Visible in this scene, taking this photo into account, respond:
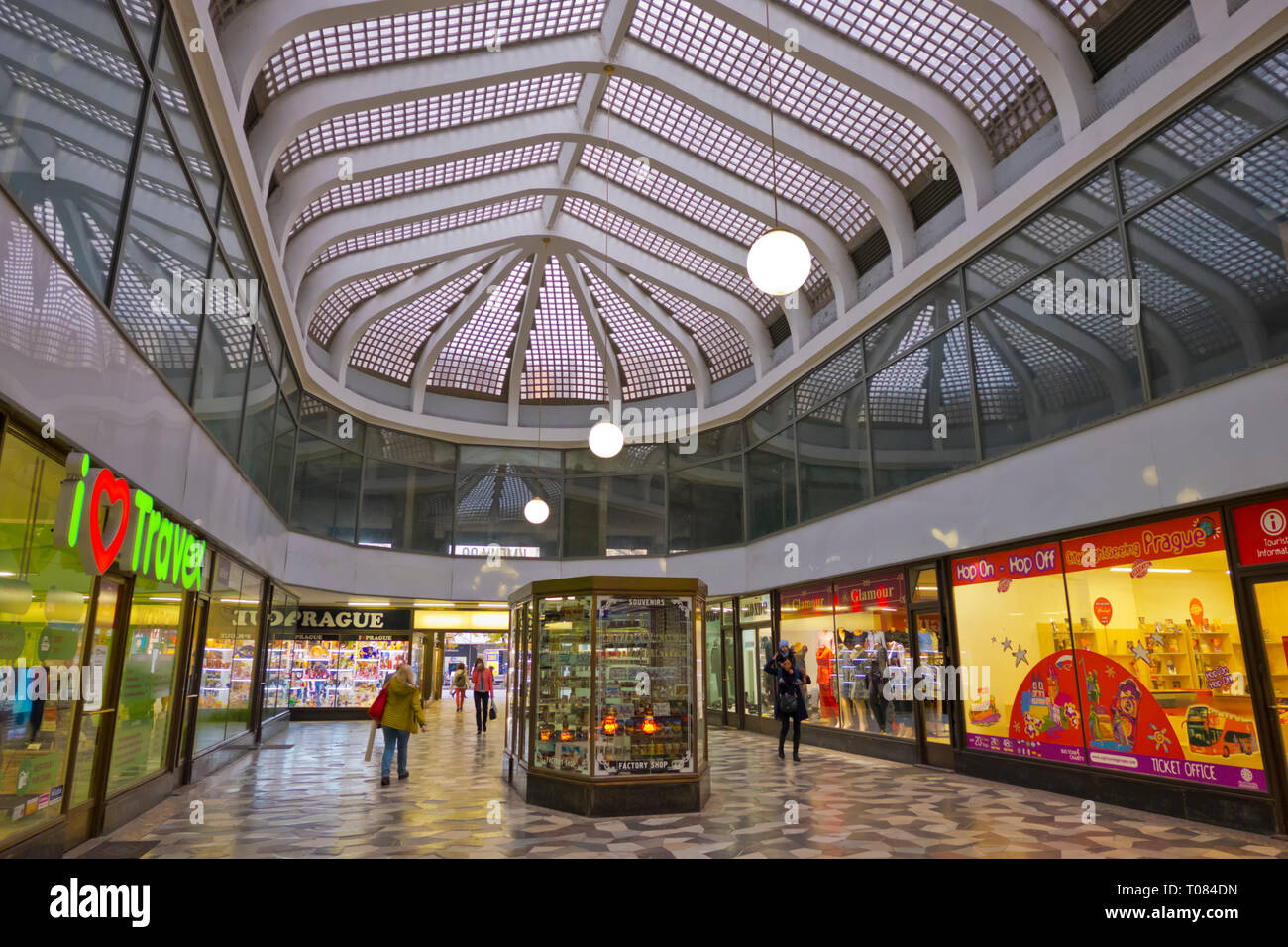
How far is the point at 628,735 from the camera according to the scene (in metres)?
7.95

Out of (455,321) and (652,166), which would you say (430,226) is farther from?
(652,166)

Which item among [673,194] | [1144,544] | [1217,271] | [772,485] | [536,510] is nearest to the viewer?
[1217,271]

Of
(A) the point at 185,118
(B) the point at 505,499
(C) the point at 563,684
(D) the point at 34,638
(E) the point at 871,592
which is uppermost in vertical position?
(A) the point at 185,118

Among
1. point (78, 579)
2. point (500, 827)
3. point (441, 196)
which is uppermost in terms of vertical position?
point (441, 196)

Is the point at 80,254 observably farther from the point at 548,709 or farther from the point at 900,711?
the point at 900,711

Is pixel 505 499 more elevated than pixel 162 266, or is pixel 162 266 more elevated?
pixel 505 499

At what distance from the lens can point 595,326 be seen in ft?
66.1

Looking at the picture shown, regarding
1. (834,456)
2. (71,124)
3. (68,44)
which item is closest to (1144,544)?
(834,456)

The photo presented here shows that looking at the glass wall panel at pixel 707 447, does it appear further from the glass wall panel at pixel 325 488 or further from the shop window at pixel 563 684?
the shop window at pixel 563 684

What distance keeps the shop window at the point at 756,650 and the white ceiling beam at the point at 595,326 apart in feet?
23.6

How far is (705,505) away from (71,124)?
51.4ft
